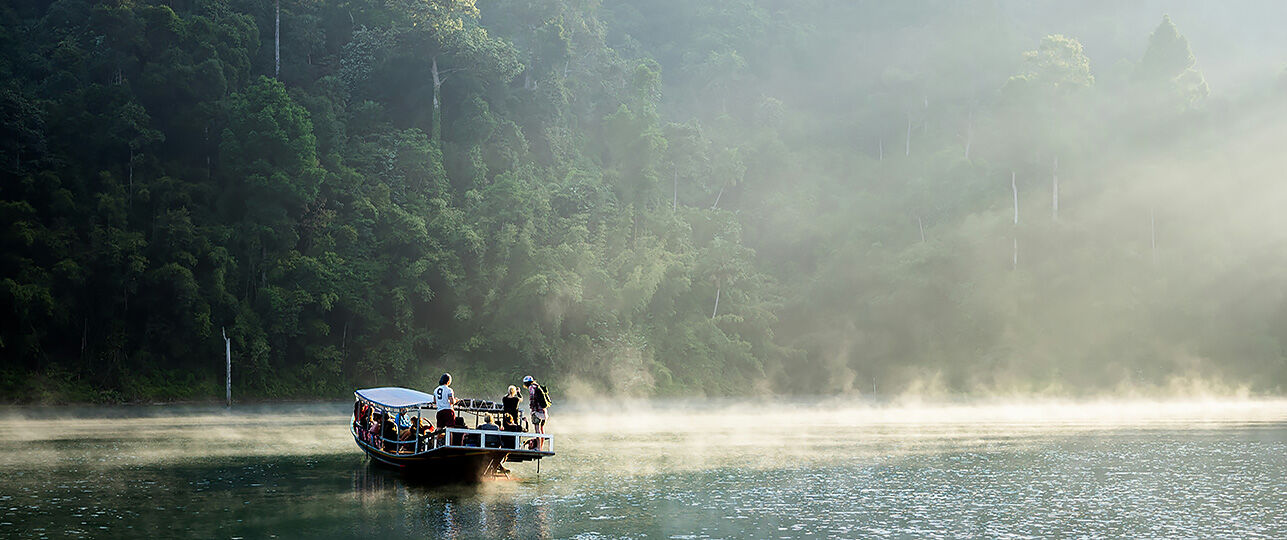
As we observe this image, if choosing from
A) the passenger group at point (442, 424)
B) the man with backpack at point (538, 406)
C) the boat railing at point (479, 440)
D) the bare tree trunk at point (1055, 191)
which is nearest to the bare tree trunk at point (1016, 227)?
the bare tree trunk at point (1055, 191)

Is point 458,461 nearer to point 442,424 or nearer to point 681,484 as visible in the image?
point 442,424

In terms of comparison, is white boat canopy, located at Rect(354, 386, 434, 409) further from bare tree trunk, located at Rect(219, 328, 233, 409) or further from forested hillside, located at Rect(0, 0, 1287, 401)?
forested hillside, located at Rect(0, 0, 1287, 401)

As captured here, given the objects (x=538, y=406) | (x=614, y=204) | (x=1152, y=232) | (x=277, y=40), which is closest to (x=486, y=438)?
(x=538, y=406)

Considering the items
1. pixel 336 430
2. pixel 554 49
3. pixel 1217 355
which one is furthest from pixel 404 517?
pixel 1217 355

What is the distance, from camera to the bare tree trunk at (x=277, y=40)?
216ft

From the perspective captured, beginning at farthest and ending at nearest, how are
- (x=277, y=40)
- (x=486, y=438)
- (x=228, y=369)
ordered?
1. (x=277, y=40)
2. (x=228, y=369)
3. (x=486, y=438)

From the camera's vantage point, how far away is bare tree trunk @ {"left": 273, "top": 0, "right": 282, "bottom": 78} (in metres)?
65.9

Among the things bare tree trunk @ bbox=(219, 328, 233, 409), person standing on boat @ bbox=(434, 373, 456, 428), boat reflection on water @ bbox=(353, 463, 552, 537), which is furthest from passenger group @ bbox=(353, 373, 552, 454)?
bare tree trunk @ bbox=(219, 328, 233, 409)

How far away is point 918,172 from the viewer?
90062mm

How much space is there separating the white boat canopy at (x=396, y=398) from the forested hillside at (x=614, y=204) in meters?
28.6

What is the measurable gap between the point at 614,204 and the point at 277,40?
74.8ft

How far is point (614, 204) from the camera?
74.1m

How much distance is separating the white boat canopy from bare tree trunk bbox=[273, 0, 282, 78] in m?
43.0

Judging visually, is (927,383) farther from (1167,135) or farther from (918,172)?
(1167,135)
